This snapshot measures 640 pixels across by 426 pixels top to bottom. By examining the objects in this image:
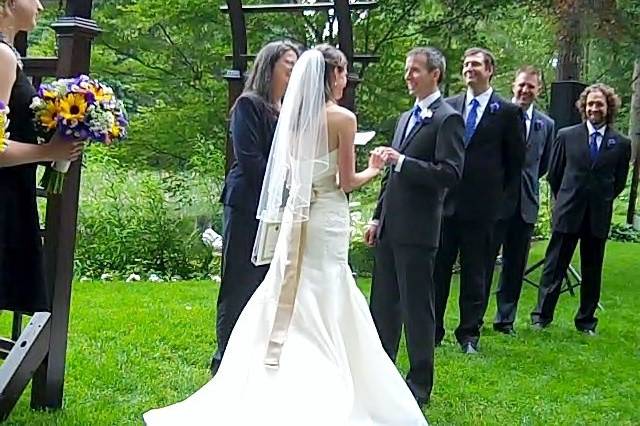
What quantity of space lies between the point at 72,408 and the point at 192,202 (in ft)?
22.4

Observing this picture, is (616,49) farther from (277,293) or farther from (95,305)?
(277,293)

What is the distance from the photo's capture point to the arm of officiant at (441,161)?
15.6ft

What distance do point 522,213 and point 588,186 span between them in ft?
1.87

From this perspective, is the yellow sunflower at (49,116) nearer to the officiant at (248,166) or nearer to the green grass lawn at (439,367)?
the green grass lawn at (439,367)

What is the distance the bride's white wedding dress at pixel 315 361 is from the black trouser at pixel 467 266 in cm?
182

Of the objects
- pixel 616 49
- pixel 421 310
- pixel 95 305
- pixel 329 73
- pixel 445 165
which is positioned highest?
pixel 616 49

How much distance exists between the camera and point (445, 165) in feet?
15.7

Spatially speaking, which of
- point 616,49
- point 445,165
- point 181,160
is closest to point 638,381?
point 445,165

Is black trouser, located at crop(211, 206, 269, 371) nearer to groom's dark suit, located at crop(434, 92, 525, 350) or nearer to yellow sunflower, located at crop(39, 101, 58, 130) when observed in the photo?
groom's dark suit, located at crop(434, 92, 525, 350)

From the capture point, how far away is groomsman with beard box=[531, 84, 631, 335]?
7.14 meters

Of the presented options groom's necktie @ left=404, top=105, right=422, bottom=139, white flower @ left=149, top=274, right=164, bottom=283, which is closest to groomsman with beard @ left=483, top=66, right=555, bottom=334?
groom's necktie @ left=404, top=105, right=422, bottom=139

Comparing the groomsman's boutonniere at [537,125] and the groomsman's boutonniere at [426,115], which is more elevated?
the groomsman's boutonniere at [537,125]

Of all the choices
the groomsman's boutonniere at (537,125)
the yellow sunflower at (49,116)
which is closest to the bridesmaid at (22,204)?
the yellow sunflower at (49,116)

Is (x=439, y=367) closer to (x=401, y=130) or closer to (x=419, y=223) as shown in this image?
(x=419, y=223)
